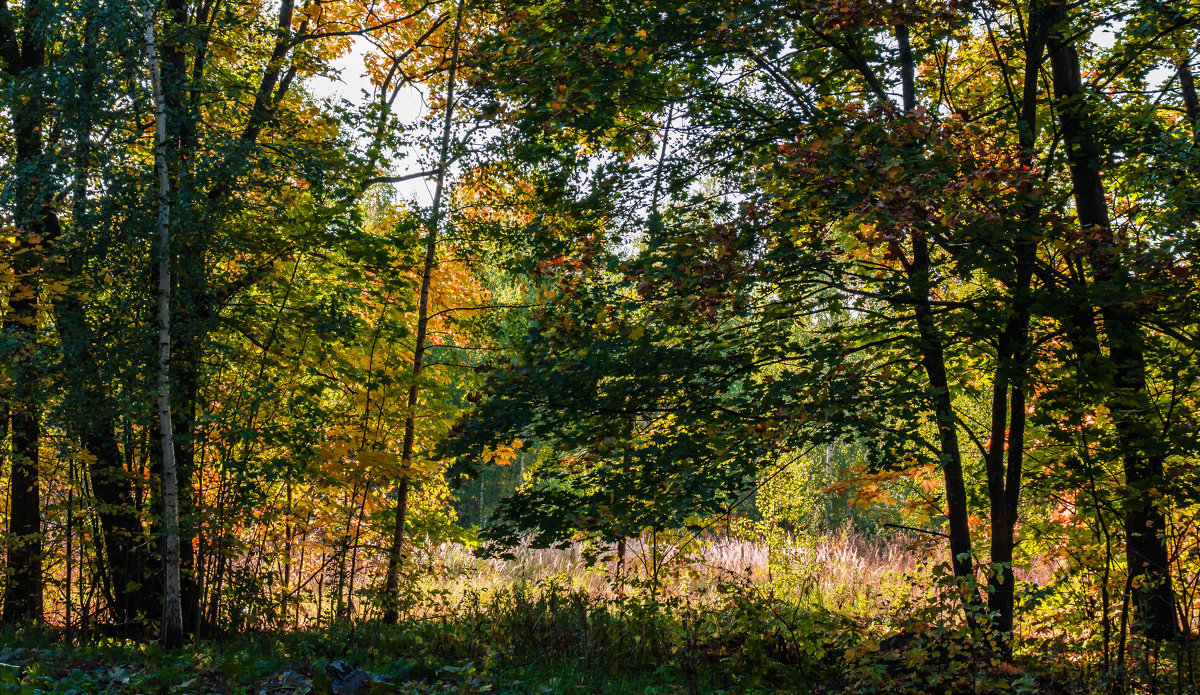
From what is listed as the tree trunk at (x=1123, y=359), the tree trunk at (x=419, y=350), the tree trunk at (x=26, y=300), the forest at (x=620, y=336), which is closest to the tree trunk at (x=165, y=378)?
the forest at (x=620, y=336)

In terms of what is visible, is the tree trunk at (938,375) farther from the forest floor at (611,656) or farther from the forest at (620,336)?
the forest floor at (611,656)

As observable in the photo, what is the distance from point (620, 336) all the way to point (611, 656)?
2.55 metres

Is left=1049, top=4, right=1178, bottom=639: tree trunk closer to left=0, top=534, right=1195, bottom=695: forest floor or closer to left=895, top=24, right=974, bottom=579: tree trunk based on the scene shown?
left=0, top=534, right=1195, bottom=695: forest floor

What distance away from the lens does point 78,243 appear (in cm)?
675

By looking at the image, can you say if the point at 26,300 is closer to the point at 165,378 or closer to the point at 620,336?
the point at 165,378

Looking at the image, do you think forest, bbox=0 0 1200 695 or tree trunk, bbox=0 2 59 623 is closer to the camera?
forest, bbox=0 0 1200 695

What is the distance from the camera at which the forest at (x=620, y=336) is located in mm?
5051

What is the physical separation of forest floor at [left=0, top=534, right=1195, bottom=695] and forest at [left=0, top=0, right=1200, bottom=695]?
0.17 feet

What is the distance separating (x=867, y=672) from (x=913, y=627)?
0.37 meters

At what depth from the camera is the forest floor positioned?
4.67 metres

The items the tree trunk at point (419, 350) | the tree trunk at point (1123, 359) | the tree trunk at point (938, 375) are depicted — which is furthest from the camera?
the tree trunk at point (419, 350)

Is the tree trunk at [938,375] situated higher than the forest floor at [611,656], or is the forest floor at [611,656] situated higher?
the tree trunk at [938,375]

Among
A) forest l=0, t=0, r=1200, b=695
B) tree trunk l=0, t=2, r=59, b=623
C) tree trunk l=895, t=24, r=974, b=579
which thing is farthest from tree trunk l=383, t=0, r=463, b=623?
tree trunk l=895, t=24, r=974, b=579

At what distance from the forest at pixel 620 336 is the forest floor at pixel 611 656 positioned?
51mm
